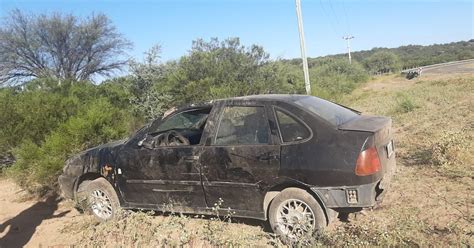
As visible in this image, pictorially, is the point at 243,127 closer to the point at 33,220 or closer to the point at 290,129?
the point at 290,129

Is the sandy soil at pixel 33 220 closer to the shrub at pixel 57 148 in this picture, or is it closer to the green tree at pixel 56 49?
the shrub at pixel 57 148

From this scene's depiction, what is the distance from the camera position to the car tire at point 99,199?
5465 mm

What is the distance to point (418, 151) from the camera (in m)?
7.48

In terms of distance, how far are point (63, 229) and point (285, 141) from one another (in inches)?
127

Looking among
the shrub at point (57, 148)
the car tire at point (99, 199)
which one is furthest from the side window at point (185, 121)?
the shrub at point (57, 148)

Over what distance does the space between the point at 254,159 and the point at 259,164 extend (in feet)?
0.25

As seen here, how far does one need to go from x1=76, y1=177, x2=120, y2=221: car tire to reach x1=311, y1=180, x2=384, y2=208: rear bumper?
2801 millimetres

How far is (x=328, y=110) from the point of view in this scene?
4.70m

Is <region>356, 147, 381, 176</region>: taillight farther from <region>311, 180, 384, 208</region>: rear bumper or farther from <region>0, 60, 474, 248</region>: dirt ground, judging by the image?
<region>0, 60, 474, 248</region>: dirt ground

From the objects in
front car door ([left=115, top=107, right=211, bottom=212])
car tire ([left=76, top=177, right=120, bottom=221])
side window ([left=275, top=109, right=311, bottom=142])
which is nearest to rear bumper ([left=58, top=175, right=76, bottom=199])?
car tire ([left=76, top=177, right=120, bottom=221])

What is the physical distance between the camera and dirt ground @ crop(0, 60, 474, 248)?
14.2 ft

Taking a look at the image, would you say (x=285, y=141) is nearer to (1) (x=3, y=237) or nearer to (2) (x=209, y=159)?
(2) (x=209, y=159)

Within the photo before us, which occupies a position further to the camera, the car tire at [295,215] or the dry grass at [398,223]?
the car tire at [295,215]

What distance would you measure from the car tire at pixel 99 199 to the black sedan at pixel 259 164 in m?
0.01
